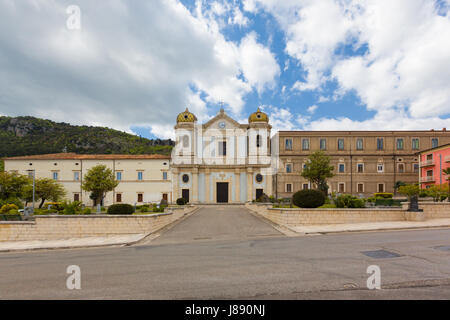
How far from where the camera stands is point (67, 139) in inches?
3703

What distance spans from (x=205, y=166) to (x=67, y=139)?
244 feet

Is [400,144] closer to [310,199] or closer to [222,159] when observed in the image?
[222,159]

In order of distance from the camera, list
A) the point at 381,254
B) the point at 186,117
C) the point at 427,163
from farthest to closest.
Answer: the point at 186,117, the point at 427,163, the point at 381,254

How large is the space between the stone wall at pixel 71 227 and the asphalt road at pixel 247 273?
A: 213 inches

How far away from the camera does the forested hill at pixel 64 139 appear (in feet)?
267

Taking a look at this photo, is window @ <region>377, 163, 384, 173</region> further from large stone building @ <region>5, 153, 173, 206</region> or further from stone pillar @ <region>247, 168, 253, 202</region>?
large stone building @ <region>5, 153, 173, 206</region>

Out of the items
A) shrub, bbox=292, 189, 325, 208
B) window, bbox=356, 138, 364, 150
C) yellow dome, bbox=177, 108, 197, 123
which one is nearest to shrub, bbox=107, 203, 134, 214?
shrub, bbox=292, 189, 325, 208

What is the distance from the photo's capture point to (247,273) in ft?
22.0

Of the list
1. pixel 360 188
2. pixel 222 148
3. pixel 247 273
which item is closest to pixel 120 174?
pixel 222 148

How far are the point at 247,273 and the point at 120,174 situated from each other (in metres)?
41.0

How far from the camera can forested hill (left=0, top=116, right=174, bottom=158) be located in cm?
8150
